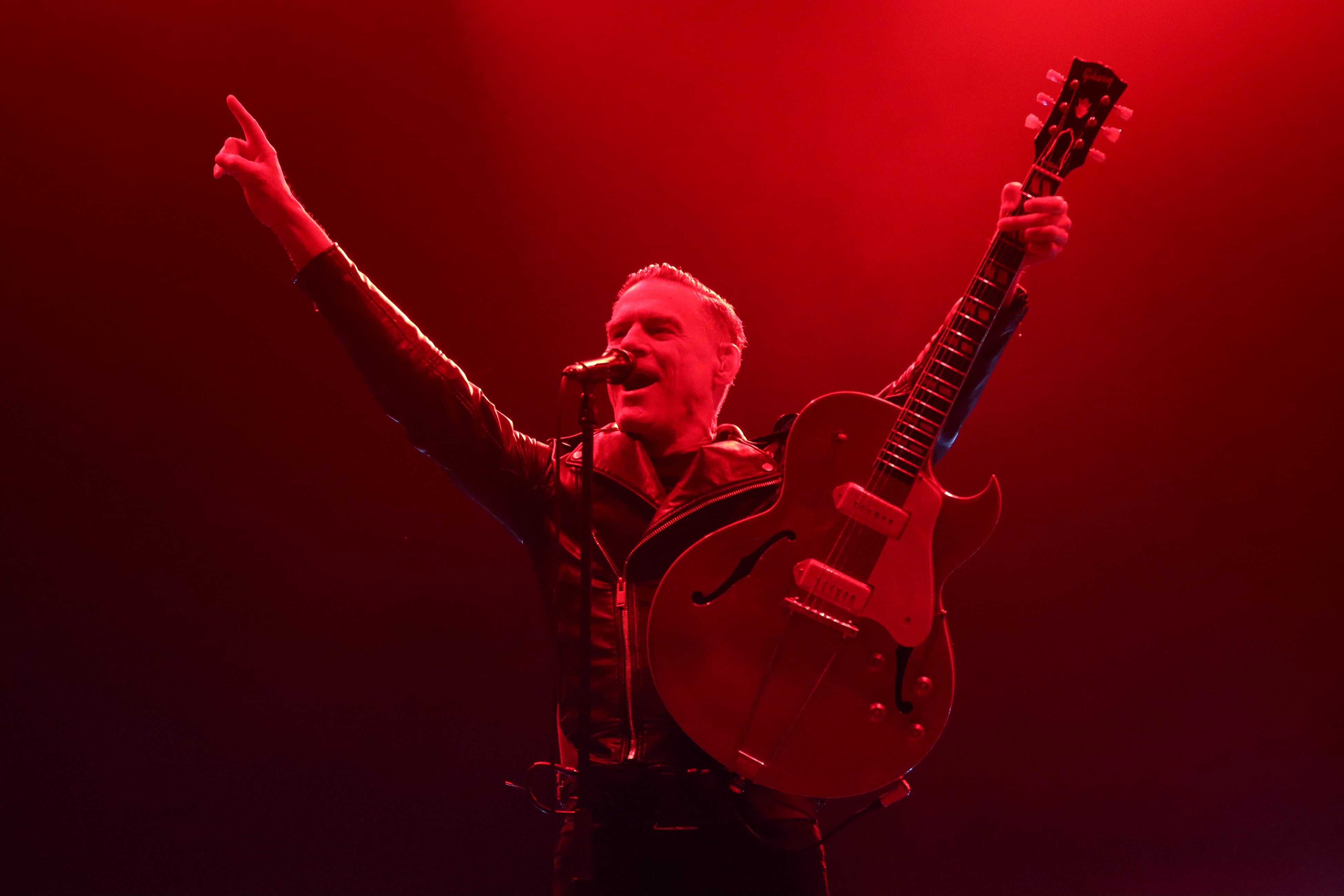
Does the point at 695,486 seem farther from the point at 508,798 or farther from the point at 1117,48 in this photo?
the point at 1117,48

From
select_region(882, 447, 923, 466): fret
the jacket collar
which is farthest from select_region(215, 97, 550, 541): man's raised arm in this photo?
select_region(882, 447, 923, 466): fret

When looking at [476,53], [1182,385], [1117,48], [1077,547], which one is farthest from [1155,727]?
[476,53]

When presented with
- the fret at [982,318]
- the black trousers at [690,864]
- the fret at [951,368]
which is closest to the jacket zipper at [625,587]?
the black trousers at [690,864]

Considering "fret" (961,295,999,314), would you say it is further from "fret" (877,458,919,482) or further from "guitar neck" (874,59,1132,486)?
"fret" (877,458,919,482)

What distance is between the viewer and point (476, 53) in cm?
289

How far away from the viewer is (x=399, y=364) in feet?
5.39

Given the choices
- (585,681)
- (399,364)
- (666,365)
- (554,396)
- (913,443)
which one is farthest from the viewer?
(554,396)

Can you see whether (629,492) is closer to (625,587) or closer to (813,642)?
(625,587)

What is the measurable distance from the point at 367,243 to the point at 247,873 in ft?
6.45

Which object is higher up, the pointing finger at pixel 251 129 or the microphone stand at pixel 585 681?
the pointing finger at pixel 251 129

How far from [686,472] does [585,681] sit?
25.4 inches

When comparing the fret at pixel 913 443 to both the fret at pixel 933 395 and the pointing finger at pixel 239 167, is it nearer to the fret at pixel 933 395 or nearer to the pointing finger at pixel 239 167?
the fret at pixel 933 395

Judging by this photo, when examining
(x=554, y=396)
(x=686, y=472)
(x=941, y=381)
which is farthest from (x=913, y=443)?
(x=554, y=396)

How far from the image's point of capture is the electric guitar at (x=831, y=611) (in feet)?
4.35
